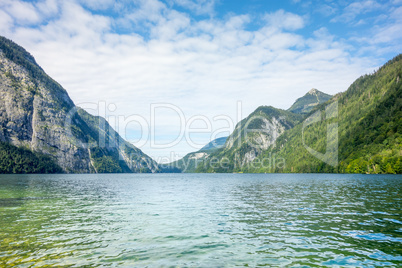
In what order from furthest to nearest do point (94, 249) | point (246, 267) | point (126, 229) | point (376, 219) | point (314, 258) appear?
point (376, 219)
point (126, 229)
point (94, 249)
point (314, 258)
point (246, 267)

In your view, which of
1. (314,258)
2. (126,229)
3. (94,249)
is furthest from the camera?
(126,229)

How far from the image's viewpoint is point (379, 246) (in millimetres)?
18281

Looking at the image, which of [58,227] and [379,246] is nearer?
[379,246]

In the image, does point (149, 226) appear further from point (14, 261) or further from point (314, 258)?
point (314, 258)

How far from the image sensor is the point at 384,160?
18438cm

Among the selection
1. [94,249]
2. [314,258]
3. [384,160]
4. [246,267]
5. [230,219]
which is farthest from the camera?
[384,160]

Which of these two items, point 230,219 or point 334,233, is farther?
point 230,219

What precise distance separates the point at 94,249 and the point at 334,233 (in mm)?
20500

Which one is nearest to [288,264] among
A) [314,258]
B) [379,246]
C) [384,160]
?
[314,258]

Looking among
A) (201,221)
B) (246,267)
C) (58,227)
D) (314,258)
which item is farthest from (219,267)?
(58,227)

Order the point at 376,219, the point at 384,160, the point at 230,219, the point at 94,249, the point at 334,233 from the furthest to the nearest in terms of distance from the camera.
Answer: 1. the point at 384,160
2. the point at 230,219
3. the point at 376,219
4. the point at 334,233
5. the point at 94,249

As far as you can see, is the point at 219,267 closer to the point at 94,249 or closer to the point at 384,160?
the point at 94,249

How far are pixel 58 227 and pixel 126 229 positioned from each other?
23.2ft

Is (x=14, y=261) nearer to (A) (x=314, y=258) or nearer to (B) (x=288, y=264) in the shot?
(B) (x=288, y=264)
